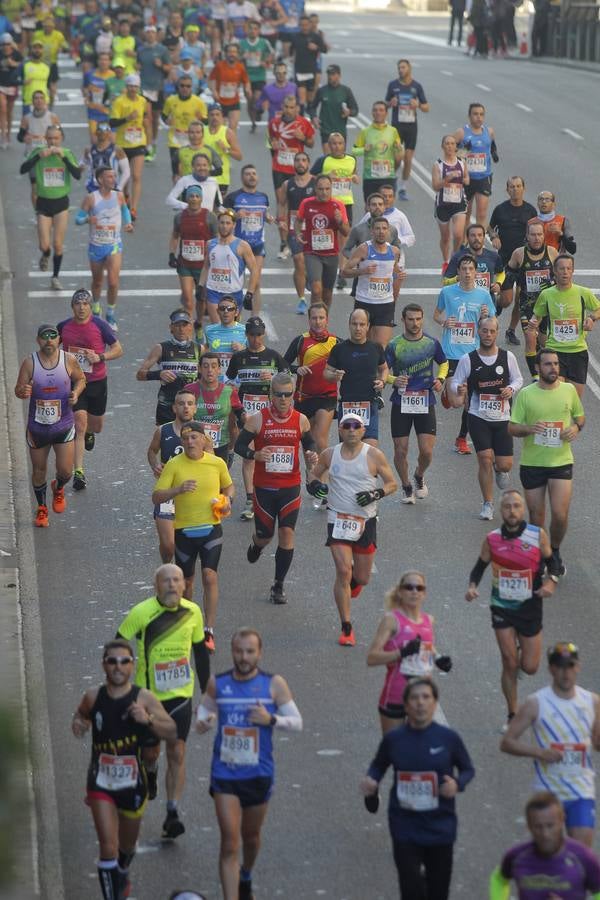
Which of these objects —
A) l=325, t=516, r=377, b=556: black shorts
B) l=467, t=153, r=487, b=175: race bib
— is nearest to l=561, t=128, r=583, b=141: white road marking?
l=467, t=153, r=487, b=175: race bib

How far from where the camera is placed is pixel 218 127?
23500mm

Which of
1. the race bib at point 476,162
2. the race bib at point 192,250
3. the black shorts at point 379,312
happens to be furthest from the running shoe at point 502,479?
the race bib at point 476,162

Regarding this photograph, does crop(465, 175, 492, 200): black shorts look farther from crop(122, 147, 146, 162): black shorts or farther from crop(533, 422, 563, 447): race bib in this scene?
crop(533, 422, 563, 447): race bib

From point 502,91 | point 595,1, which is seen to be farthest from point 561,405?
point 595,1

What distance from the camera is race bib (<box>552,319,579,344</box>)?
1602 cm

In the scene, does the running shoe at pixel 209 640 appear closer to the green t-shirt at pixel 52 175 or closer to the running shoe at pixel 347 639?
the running shoe at pixel 347 639

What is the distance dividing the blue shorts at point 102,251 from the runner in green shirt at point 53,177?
1.51 m

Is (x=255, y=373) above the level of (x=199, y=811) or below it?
above

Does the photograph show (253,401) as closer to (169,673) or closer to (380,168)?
(169,673)

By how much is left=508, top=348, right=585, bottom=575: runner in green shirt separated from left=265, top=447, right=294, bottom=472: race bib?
67.3 inches

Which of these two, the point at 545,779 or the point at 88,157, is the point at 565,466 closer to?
the point at 545,779

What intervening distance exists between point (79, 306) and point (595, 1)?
36207mm

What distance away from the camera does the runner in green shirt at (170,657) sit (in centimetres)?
940

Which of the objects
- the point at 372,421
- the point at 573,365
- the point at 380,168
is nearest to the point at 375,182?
the point at 380,168
